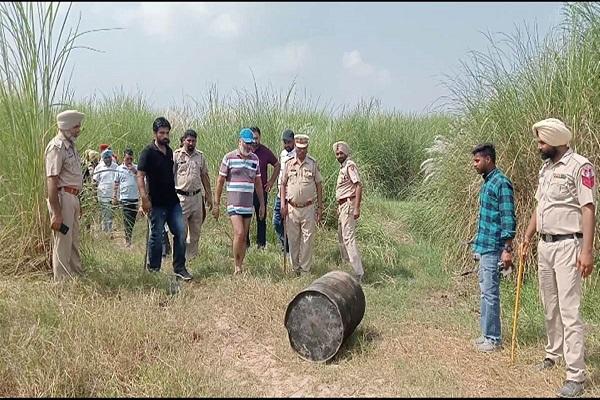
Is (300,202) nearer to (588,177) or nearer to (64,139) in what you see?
(64,139)

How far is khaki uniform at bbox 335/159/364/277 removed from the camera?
663 centimetres

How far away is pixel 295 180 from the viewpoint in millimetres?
6711

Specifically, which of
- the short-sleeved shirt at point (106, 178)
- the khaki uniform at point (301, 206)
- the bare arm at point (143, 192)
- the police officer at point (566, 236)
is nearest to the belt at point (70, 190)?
the bare arm at point (143, 192)

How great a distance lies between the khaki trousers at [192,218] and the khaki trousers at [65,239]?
132 cm

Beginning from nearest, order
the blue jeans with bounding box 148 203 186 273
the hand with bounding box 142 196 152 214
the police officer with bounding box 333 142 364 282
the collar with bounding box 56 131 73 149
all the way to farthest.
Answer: the collar with bounding box 56 131 73 149
the hand with bounding box 142 196 152 214
the blue jeans with bounding box 148 203 186 273
the police officer with bounding box 333 142 364 282

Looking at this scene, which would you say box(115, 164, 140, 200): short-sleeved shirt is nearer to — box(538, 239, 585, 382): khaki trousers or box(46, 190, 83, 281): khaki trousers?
box(46, 190, 83, 281): khaki trousers

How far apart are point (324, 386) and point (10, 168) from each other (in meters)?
4.08

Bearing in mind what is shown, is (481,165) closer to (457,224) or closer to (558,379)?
(558,379)

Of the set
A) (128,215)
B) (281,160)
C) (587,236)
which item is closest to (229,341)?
(587,236)

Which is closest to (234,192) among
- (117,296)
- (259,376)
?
(117,296)

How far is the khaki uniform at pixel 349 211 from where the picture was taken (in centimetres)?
663

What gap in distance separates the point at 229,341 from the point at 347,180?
2.61m

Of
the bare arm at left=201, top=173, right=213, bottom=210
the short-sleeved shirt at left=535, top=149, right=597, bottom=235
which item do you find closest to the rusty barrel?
the short-sleeved shirt at left=535, top=149, right=597, bottom=235

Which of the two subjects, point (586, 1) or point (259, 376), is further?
point (586, 1)
